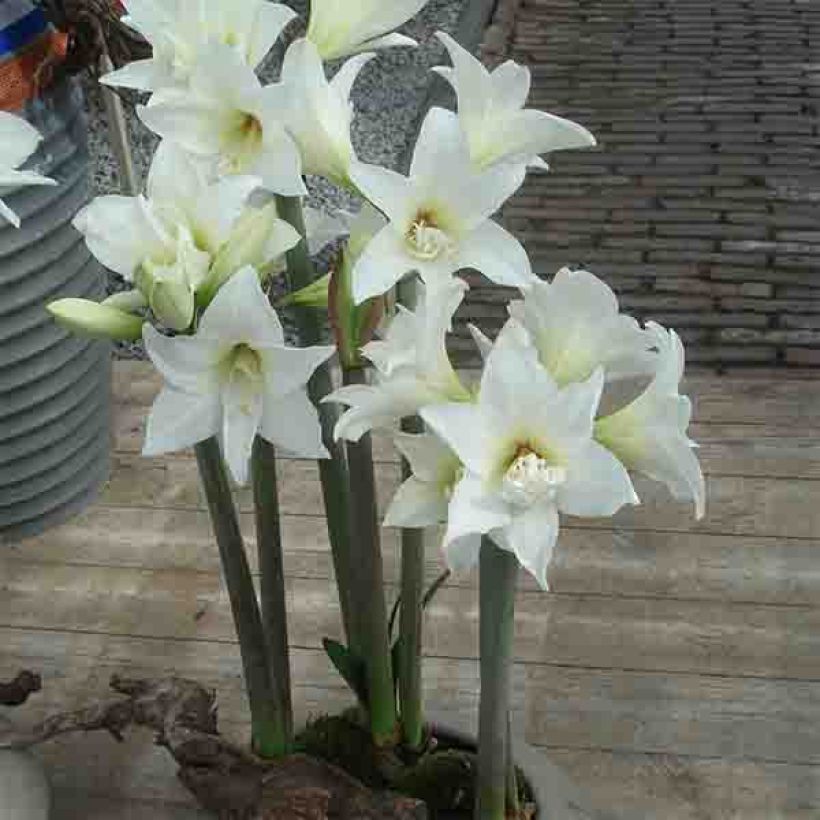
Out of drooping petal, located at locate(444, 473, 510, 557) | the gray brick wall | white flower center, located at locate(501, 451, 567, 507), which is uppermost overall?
white flower center, located at locate(501, 451, 567, 507)

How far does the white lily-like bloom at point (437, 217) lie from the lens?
2.43 ft

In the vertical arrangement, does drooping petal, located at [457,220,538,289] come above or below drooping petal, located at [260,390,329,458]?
above

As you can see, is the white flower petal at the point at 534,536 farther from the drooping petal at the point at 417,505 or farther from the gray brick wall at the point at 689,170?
the gray brick wall at the point at 689,170

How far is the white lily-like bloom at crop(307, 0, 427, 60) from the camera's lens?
79cm

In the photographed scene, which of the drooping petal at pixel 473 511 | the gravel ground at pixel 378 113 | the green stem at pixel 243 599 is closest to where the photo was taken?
the drooping petal at pixel 473 511

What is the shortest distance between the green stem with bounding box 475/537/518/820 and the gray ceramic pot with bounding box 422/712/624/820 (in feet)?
0.17

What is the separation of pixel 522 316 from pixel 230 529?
305 mm

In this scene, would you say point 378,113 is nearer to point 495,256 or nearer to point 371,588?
point 371,588

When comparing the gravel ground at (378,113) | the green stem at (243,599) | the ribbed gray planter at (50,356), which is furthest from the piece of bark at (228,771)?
the gravel ground at (378,113)

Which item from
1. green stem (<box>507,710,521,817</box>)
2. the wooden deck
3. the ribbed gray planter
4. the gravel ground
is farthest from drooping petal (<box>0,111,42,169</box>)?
the gravel ground

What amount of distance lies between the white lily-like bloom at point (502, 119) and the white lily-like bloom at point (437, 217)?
0.10ft

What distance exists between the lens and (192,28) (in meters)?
0.76

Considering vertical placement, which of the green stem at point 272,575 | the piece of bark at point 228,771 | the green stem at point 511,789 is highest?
the green stem at point 272,575

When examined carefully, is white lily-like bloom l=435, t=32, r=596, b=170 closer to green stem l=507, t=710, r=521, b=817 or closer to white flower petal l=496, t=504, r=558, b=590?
white flower petal l=496, t=504, r=558, b=590
